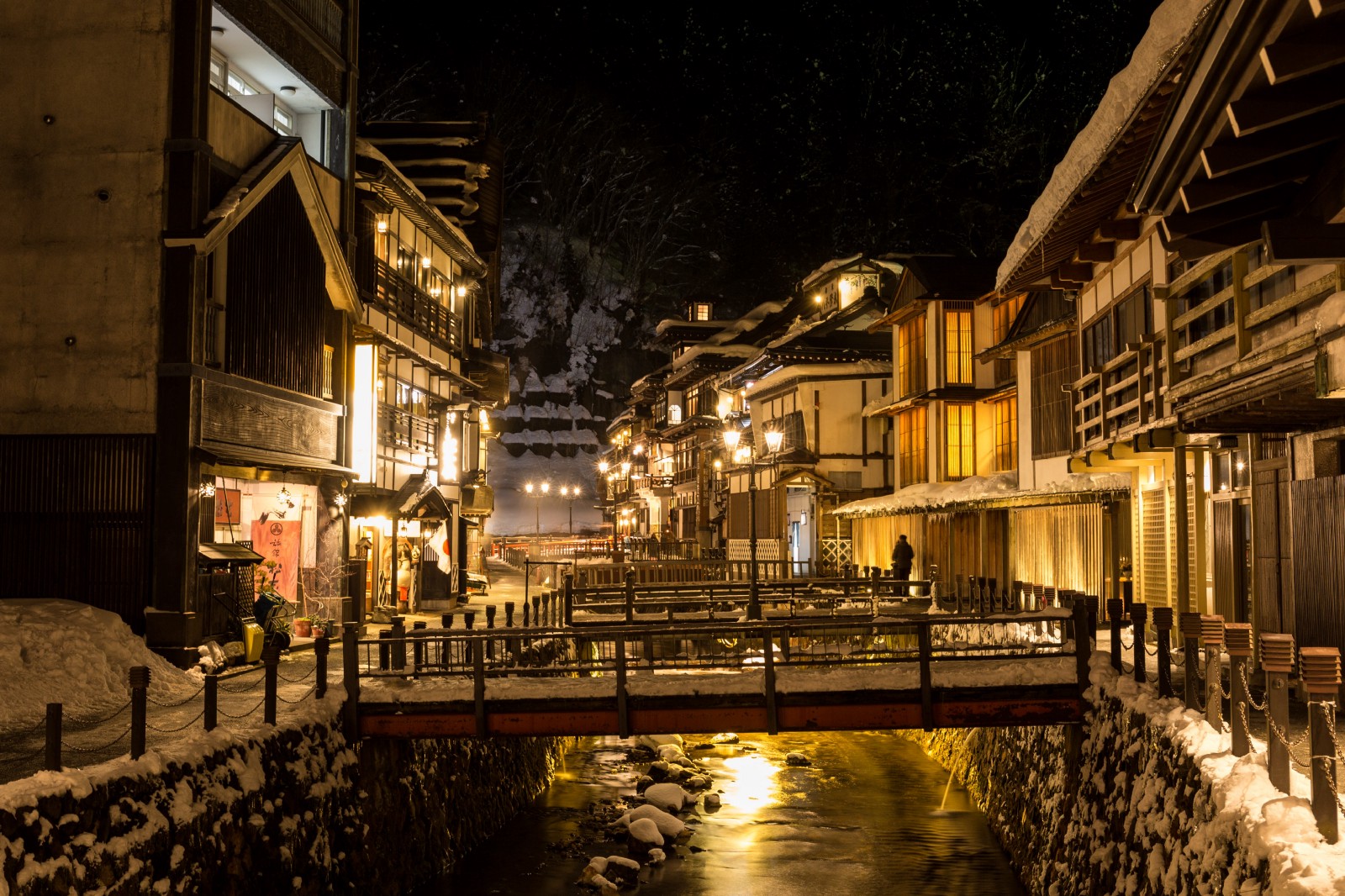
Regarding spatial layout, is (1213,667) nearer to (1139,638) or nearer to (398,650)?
(1139,638)

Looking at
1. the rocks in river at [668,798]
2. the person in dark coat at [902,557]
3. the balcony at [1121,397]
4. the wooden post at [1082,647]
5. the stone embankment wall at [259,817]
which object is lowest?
the rocks in river at [668,798]

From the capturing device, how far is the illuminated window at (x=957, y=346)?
36.3m

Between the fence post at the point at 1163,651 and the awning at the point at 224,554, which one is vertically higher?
the awning at the point at 224,554

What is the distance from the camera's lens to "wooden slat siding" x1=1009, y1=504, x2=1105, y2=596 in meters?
24.1

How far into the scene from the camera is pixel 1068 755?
1441cm

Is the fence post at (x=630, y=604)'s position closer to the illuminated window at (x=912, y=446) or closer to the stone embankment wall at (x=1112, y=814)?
the stone embankment wall at (x=1112, y=814)

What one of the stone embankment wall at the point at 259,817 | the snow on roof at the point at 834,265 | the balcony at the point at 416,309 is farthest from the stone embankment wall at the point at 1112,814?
the snow on roof at the point at 834,265

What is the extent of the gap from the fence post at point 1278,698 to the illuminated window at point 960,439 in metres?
28.9

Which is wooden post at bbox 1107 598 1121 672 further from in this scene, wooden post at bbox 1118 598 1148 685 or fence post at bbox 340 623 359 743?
fence post at bbox 340 623 359 743

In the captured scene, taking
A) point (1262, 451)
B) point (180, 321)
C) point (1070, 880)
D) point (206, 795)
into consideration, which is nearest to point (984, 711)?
point (1070, 880)

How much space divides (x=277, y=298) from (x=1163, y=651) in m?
17.9

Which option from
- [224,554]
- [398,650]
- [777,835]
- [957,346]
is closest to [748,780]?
[777,835]

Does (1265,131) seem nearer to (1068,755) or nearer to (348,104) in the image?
(1068,755)

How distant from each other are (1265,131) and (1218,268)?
313 inches
